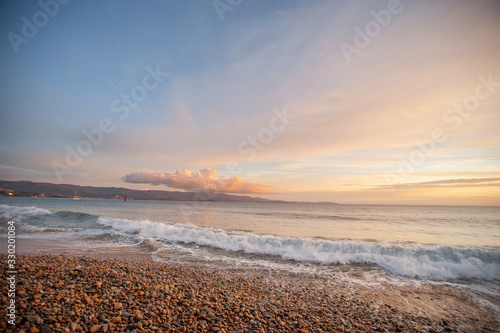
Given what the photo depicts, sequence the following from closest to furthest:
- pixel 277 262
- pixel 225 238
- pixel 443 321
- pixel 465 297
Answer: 1. pixel 443 321
2. pixel 465 297
3. pixel 277 262
4. pixel 225 238

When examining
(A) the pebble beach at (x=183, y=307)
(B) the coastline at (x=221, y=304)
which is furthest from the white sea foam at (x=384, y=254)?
(A) the pebble beach at (x=183, y=307)

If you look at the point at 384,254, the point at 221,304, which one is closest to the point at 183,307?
the point at 221,304

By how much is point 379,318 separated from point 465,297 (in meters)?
5.58

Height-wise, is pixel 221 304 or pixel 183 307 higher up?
pixel 183 307

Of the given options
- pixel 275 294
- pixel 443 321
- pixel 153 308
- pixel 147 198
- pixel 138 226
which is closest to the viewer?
pixel 153 308

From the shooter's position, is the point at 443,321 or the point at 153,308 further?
the point at 443,321

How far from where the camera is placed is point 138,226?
22.7 meters

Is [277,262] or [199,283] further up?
[199,283]

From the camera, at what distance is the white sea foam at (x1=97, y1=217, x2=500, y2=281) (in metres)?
11.7

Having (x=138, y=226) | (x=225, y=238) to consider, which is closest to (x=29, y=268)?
(x=225, y=238)

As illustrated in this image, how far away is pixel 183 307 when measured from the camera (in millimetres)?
5902

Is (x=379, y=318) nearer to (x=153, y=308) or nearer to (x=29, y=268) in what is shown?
(x=153, y=308)

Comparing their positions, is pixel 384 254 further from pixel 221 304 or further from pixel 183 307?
pixel 183 307

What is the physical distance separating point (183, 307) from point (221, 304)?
110cm
